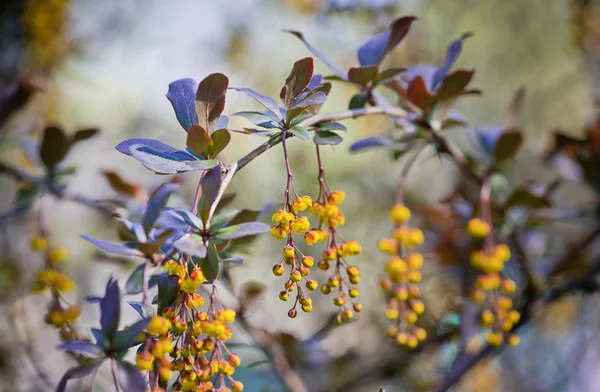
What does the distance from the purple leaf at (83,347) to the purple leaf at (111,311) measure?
1 centimetres

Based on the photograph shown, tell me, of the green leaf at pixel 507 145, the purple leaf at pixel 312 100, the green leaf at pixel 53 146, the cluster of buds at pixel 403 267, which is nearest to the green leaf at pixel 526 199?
the green leaf at pixel 507 145

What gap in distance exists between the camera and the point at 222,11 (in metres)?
3.12

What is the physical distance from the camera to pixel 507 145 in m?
0.71

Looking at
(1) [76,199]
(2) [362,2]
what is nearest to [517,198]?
(1) [76,199]

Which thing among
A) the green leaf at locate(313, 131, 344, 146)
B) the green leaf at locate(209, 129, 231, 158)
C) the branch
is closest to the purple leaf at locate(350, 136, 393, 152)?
the branch

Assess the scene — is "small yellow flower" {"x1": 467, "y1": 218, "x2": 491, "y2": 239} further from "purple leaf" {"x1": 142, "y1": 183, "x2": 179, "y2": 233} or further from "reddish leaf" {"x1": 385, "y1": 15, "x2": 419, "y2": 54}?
"purple leaf" {"x1": 142, "y1": 183, "x2": 179, "y2": 233}

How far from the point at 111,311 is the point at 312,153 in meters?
2.43

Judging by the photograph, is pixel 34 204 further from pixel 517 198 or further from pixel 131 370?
pixel 517 198

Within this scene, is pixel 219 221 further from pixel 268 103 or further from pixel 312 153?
pixel 312 153

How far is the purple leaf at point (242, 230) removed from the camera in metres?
0.43

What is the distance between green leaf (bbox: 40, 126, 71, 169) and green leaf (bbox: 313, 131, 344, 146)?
403 mm

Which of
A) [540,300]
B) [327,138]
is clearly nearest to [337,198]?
[327,138]

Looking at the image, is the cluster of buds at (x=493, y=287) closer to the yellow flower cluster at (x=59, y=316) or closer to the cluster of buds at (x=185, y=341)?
the cluster of buds at (x=185, y=341)

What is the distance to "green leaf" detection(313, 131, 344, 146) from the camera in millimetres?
495
